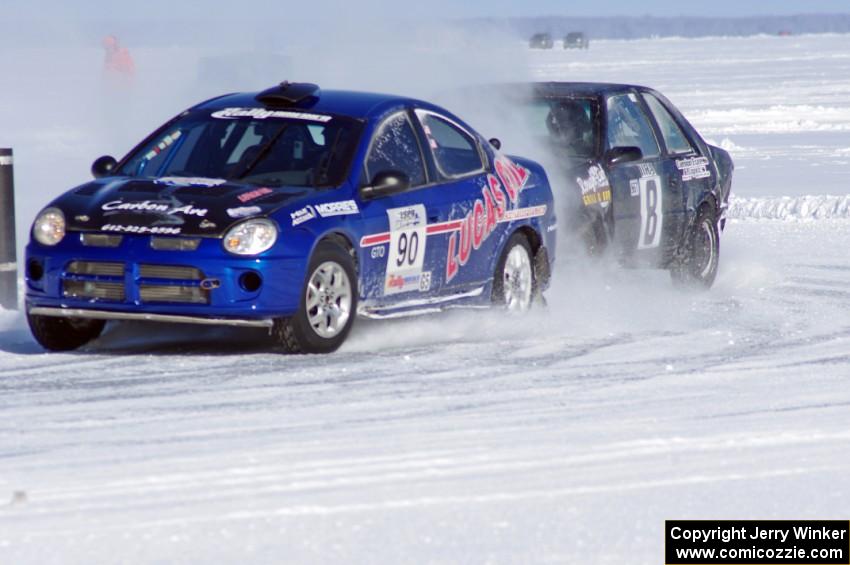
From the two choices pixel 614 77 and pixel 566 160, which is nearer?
pixel 566 160

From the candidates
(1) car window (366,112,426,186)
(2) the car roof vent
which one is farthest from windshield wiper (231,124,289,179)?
(1) car window (366,112,426,186)

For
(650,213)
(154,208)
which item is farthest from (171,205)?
(650,213)

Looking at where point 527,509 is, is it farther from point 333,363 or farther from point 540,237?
point 540,237

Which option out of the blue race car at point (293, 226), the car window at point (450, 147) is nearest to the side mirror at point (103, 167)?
the blue race car at point (293, 226)

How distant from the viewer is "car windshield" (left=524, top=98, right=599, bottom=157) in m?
11.8

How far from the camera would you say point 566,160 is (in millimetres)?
11602

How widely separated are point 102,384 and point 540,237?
3484 mm

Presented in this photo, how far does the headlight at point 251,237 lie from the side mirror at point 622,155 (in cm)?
383

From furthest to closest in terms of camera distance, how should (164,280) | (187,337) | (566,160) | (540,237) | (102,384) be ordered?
(566,160), (540,237), (187,337), (164,280), (102,384)

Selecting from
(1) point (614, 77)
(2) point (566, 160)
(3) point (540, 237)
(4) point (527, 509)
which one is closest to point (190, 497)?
(4) point (527, 509)

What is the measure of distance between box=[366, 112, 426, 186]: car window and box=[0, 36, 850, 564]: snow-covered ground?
91 centimetres

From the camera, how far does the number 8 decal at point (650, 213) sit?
1189cm

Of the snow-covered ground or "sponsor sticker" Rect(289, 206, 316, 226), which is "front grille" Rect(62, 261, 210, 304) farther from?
"sponsor sticker" Rect(289, 206, 316, 226)

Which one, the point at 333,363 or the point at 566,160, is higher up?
the point at 566,160
